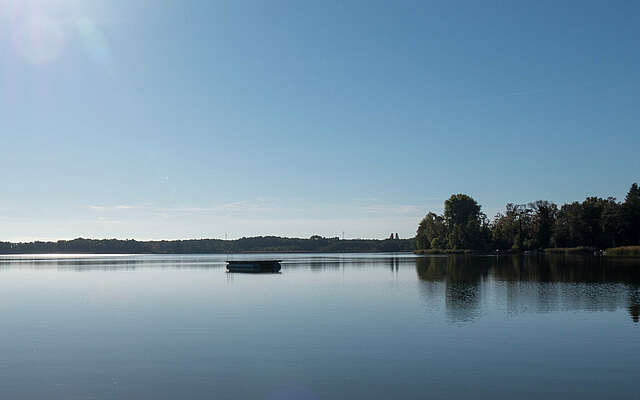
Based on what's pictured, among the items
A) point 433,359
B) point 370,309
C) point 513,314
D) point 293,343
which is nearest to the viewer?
point 433,359

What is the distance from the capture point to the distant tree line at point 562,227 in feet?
504

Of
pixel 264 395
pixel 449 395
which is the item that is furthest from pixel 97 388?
pixel 449 395

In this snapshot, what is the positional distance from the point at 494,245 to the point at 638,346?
17557 centimetres

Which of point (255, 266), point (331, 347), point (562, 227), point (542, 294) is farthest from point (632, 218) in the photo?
point (331, 347)

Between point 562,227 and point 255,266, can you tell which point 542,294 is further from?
point 562,227

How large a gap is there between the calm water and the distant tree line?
389ft

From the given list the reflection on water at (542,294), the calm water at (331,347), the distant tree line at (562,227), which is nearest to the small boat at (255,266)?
the reflection on water at (542,294)

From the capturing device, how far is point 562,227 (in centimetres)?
16762

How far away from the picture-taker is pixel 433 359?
23656 mm

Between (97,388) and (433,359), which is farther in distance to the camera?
(433,359)

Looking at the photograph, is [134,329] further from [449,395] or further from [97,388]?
[449,395]

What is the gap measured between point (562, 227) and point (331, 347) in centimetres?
15943

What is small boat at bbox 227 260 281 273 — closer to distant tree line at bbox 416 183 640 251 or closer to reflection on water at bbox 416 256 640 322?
reflection on water at bbox 416 256 640 322

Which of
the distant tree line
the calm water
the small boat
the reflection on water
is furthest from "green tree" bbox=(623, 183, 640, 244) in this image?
the calm water
